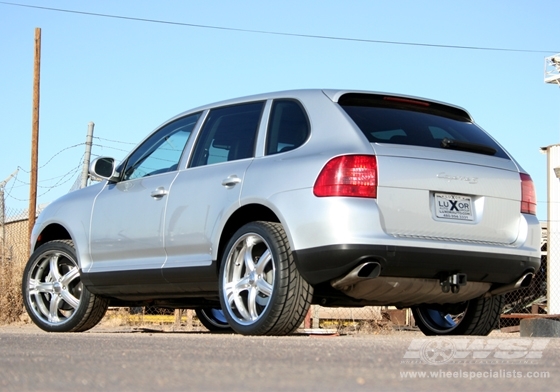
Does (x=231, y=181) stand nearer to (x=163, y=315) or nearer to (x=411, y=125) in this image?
(x=411, y=125)

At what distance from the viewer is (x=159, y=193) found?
25.6 feet

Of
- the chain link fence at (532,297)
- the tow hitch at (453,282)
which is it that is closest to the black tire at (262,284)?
the tow hitch at (453,282)

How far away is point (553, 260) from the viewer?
68.4 feet

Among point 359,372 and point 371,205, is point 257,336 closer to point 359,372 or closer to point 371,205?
point 371,205

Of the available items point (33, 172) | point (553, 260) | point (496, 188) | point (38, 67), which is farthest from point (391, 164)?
point (553, 260)

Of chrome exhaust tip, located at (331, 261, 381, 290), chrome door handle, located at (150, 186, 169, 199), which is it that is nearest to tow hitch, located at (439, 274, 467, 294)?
chrome exhaust tip, located at (331, 261, 381, 290)

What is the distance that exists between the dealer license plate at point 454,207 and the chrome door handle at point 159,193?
7.21ft

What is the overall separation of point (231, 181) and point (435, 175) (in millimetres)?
1427

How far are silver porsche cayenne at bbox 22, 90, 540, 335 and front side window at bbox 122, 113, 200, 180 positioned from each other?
1 cm

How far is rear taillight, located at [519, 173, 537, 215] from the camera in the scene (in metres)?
7.16

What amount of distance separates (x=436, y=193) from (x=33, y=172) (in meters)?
12.0

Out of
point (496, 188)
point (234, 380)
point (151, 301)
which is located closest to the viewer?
point (234, 380)

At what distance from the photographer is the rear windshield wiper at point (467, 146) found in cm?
689

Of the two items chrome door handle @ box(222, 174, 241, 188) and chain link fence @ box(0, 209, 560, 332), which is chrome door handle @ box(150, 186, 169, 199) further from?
chain link fence @ box(0, 209, 560, 332)
